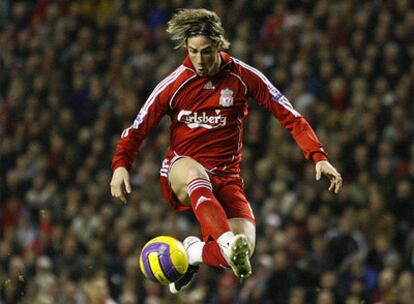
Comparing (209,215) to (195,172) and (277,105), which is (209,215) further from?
(277,105)

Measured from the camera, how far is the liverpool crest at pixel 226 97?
7.86 m

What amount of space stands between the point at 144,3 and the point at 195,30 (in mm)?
8177

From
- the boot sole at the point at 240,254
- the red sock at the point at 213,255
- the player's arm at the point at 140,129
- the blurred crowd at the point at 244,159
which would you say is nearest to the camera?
the boot sole at the point at 240,254

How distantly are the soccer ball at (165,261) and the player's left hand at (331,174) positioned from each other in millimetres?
1244

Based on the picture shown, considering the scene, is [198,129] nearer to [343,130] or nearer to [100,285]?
[100,285]

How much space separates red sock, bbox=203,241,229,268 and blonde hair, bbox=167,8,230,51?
4.86ft

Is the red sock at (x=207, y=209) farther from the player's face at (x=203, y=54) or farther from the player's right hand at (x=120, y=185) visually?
the player's face at (x=203, y=54)

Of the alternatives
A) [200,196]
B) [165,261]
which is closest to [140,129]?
[200,196]

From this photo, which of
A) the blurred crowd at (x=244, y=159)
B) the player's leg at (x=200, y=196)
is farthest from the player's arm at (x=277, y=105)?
the blurred crowd at (x=244, y=159)

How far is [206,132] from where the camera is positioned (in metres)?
7.91

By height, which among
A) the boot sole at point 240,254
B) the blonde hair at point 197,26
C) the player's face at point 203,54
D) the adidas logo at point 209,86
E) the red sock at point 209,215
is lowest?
the boot sole at point 240,254

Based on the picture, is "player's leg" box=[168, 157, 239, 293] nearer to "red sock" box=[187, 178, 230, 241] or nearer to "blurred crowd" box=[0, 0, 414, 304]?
"red sock" box=[187, 178, 230, 241]

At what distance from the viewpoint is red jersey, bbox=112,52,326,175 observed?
308 inches

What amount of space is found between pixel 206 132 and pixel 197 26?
2.78 ft
